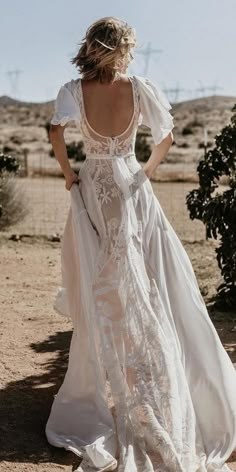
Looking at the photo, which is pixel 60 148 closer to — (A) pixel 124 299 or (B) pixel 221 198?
(A) pixel 124 299

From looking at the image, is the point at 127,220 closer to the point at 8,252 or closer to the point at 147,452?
the point at 147,452

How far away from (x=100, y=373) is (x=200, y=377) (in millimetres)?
559

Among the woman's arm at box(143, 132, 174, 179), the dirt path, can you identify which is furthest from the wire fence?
the woman's arm at box(143, 132, 174, 179)

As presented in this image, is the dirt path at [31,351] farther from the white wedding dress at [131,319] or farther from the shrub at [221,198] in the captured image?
the shrub at [221,198]

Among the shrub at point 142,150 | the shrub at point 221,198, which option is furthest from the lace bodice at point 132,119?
the shrub at point 142,150

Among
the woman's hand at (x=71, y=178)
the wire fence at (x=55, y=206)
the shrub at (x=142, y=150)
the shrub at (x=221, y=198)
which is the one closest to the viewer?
the woman's hand at (x=71, y=178)

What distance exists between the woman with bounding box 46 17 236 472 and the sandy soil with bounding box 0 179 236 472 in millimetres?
191

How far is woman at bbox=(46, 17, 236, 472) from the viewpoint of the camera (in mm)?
4398

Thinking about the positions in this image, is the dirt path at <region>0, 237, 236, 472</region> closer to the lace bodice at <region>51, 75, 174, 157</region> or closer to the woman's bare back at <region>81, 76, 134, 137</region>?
the lace bodice at <region>51, 75, 174, 157</region>

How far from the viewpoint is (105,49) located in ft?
14.3

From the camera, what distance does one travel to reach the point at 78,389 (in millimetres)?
4625

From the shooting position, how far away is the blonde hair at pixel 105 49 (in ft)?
14.4

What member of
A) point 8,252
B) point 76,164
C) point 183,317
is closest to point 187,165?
point 76,164

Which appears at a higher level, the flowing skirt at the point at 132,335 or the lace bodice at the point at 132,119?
the lace bodice at the point at 132,119
